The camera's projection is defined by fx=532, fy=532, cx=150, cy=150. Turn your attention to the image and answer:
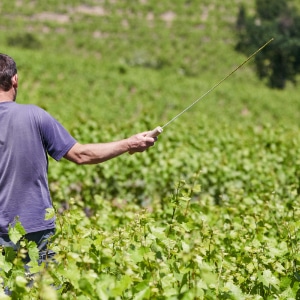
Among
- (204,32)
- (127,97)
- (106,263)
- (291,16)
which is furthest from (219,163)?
(204,32)

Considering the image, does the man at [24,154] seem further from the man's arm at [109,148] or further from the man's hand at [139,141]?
the man's hand at [139,141]

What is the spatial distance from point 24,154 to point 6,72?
21.1 inches

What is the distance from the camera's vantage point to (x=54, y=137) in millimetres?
3480

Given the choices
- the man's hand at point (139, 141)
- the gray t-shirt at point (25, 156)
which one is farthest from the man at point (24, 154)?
the man's hand at point (139, 141)

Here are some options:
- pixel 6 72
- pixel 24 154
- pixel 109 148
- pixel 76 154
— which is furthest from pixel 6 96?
pixel 109 148

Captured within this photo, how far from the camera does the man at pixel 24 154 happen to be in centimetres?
341

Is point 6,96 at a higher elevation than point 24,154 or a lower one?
higher

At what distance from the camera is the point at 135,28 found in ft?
220

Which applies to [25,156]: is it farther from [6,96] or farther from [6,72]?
[6,72]

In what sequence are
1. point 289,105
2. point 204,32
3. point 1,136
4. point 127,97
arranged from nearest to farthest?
point 1,136
point 127,97
point 289,105
point 204,32

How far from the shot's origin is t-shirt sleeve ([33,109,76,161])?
3.45 metres

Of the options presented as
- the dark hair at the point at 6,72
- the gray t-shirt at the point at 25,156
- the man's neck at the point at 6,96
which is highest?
the dark hair at the point at 6,72

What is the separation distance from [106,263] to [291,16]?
4654cm

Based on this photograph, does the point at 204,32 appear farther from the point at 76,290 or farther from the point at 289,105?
the point at 76,290
